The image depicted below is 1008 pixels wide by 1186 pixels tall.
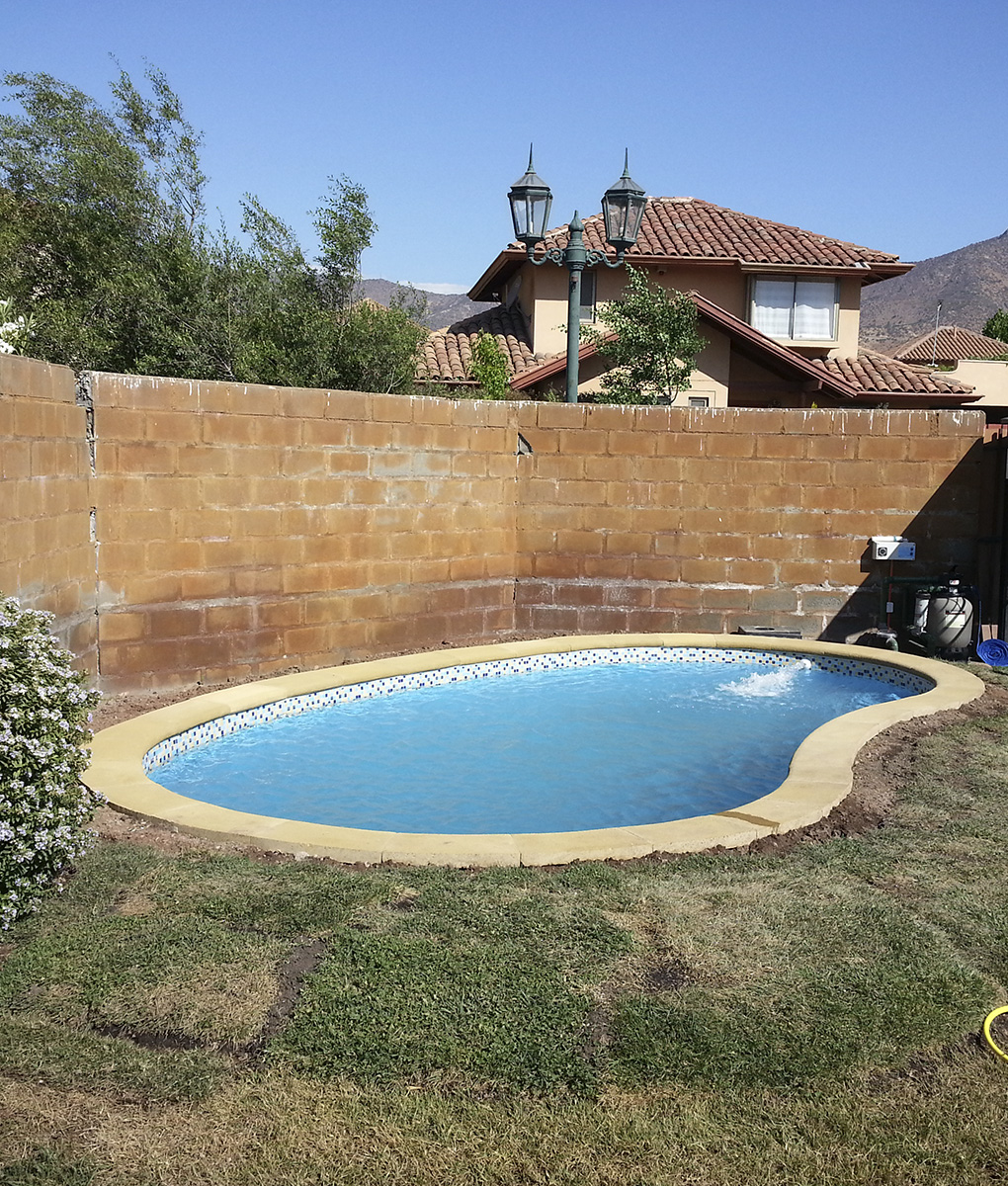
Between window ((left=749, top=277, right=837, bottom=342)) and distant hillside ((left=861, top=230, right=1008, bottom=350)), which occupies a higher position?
distant hillside ((left=861, top=230, right=1008, bottom=350))

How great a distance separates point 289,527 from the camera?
1038cm

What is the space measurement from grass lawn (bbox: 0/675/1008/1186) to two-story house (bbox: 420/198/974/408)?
19160 millimetres

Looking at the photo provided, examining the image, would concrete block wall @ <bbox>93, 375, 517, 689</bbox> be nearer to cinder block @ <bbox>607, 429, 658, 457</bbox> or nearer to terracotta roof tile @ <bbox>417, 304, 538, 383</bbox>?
cinder block @ <bbox>607, 429, 658, 457</bbox>

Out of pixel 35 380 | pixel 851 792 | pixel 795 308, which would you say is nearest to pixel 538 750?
pixel 851 792

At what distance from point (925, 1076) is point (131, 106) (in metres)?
21.2

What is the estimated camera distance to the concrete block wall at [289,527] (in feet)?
30.4

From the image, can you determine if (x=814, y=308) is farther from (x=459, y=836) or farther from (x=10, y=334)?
(x=459, y=836)

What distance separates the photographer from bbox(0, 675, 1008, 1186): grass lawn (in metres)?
3.19

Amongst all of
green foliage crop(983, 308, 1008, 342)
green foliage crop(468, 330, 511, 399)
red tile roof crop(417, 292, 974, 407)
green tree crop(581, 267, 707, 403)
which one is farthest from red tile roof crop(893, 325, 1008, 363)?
green tree crop(581, 267, 707, 403)

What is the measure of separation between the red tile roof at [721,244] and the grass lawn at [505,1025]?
2232cm

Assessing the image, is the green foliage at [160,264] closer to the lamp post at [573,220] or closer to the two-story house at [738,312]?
the lamp post at [573,220]

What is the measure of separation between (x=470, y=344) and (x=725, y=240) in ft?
25.1

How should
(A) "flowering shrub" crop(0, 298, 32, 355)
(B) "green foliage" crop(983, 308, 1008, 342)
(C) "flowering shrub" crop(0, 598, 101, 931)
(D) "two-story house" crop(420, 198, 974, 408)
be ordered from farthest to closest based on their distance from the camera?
1. (B) "green foliage" crop(983, 308, 1008, 342)
2. (D) "two-story house" crop(420, 198, 974, 408)
3. (A) "flowering shrub" crop(0, 298, 32, 355)
4. (C) "flowering shrub" crop(0, 598, 101, 931)

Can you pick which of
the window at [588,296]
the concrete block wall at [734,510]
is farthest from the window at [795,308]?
the concrete block wall at [734,510]
